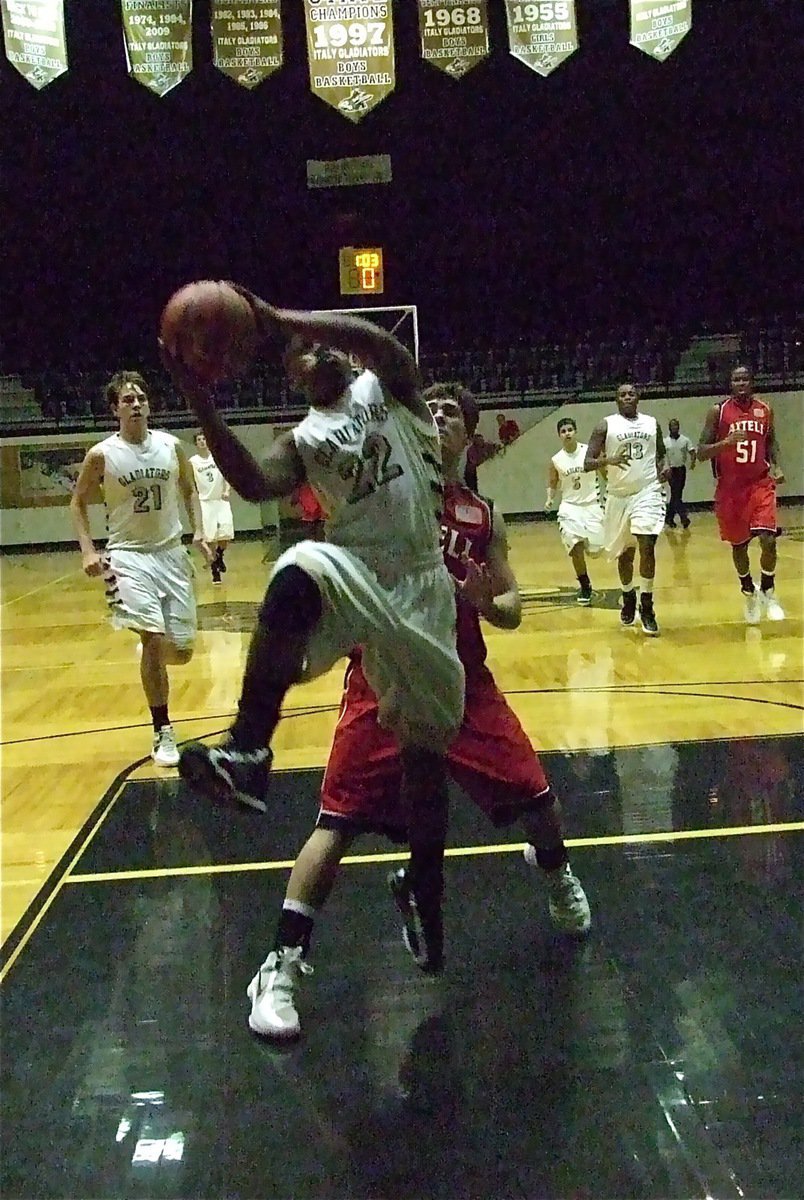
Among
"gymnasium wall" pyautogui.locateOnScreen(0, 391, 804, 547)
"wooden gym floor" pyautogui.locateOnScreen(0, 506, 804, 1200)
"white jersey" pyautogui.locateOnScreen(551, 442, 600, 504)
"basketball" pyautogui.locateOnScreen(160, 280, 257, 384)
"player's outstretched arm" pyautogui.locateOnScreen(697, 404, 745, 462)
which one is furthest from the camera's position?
"gymnasium wall" pyautogui.locateOnScreen(0, 391, 804, 547)

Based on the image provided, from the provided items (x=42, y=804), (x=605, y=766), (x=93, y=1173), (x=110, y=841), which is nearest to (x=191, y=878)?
(x=110, y=841)

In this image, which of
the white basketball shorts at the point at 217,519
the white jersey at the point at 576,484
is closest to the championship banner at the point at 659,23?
the white jersey at the point at 576,484

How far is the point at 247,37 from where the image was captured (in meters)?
10.3

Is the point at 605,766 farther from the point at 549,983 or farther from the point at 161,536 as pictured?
the point at 161,536

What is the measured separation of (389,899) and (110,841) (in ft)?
4.18

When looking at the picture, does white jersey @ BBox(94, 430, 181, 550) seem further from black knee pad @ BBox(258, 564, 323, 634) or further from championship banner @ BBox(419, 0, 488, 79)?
championship banner @ BBox(419, 0, 488, 79)

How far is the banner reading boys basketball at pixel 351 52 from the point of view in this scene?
9.94 metres

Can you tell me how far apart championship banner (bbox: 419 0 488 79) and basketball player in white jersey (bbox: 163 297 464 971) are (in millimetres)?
9274

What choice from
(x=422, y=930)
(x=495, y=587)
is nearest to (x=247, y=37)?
(x=495, y=587)

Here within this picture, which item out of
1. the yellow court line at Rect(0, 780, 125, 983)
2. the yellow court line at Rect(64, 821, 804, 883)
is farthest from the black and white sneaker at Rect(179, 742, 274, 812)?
the yellow court line at Rect(64, 821, 804, 883)

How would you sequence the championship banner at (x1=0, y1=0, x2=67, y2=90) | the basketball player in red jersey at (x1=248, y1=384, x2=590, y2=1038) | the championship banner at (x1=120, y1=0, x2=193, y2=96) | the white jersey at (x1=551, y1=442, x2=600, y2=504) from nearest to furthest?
1. the basketball player in red jersey at (x1=248, y1=384, x2=590, y2=1038)
2. the championship banner at (x1=0, y1=0, x2=67, y2=90)
3. the white jersey at (x1=551, y1=442, x2=600, y2=504)
4. the championship banner at (x1=120, y1=0, x2=193, y2=96)

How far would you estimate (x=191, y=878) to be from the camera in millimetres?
3766

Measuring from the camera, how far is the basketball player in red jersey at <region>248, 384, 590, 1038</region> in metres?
2.74

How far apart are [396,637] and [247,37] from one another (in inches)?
383
